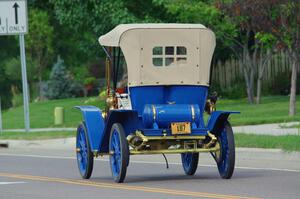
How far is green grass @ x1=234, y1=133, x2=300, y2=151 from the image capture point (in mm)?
19089

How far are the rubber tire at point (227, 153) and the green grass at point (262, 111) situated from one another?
11663 millimetres

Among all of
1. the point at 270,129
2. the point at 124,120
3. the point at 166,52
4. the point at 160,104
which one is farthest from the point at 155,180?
the point at 270,129

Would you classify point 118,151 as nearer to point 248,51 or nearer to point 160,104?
point 160,104

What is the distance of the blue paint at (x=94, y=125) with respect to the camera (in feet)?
51.1

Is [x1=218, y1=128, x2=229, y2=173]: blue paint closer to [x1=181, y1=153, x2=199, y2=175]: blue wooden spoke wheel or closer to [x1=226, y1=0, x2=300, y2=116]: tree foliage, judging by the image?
[x1=181, y1=153, x2=199, y2=175]: blue wooden spoke wheel

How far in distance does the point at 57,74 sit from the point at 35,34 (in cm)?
294

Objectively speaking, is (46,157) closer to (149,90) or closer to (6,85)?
(149,90)

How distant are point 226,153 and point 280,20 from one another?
13913 mm

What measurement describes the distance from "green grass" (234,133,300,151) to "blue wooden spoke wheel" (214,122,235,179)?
12.7 feet

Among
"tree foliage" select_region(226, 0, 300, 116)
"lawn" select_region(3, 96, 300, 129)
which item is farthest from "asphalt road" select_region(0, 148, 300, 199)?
"tree foliage" select_region(226, 0, 300, 116)

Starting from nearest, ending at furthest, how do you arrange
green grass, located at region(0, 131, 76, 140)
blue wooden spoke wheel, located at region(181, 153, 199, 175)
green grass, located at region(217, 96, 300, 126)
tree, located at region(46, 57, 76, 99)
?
blue wooden spoke wheel, located at region(181, 153, 199, 175) < green grass, located at region(217, 96, 300, 126) < green grass, located at region(0, 131, 76, 140) < tree, located at region(46, 57, 76, 99)

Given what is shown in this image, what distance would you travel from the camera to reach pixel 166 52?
1539 centimetres

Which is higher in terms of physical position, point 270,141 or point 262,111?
point 270,141

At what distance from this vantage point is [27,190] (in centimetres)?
1421
